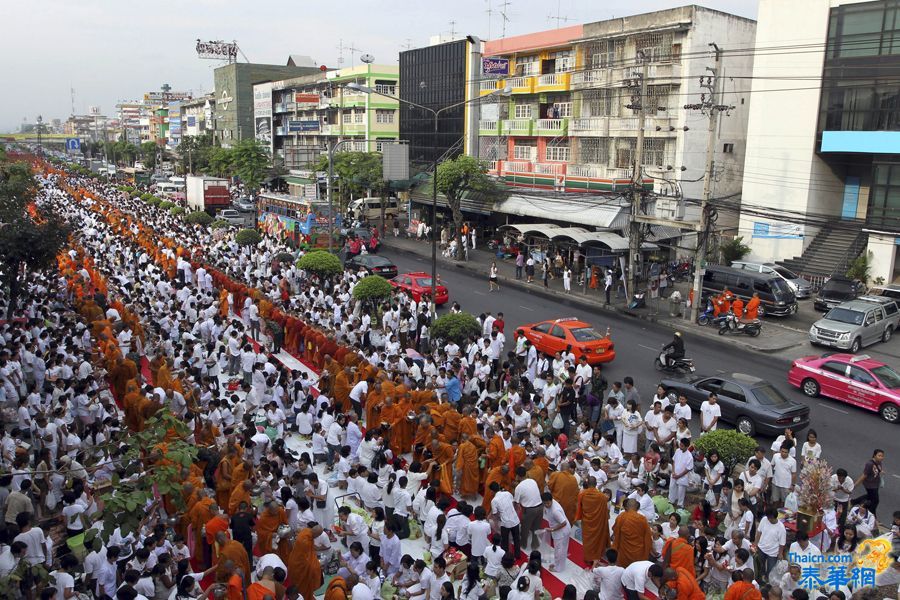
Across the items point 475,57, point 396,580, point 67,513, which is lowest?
point 396,580

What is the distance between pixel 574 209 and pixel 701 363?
13306 millimetres

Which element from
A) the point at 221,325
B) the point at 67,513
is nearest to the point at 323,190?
the point at 221,325

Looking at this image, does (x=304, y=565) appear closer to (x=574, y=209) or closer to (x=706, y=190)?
(x=706, y=190)

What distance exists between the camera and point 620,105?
3384 cm

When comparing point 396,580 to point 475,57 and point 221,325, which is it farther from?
point 475,57

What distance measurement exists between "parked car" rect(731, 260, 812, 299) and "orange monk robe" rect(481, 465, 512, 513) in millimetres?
20150

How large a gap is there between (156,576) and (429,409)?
5.37 m

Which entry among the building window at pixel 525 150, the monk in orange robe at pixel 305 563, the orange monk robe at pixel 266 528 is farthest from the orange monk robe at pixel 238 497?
the building window at pixel 525 150

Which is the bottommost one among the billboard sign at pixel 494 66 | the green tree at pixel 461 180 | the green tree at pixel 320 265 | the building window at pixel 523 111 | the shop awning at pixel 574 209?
the green tree at pixel 320 265

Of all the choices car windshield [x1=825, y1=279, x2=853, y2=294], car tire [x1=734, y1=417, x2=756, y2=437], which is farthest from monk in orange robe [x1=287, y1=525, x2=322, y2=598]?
car windshield [x1=825, y1=279, x2=853, y2=294]

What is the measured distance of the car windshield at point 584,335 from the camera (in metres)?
18.4

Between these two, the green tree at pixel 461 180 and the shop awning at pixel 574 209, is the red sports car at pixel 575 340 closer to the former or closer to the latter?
the shop awning at pixel 574 209

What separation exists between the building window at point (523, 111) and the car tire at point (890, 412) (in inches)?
1059

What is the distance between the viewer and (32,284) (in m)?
22.4
